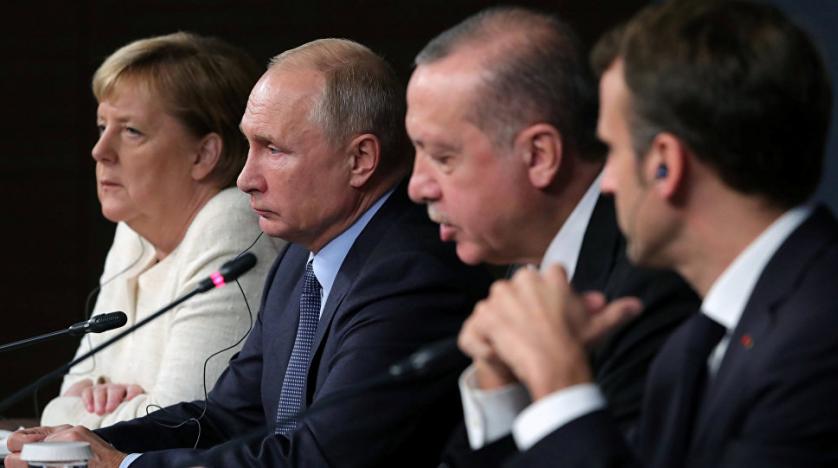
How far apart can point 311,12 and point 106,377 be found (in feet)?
5.23

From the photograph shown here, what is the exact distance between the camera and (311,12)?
14.8 feet

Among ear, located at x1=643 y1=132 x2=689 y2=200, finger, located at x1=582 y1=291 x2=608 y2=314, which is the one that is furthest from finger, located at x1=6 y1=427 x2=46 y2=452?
ear, located at x1=643 y1=132 x2=689 y2=200

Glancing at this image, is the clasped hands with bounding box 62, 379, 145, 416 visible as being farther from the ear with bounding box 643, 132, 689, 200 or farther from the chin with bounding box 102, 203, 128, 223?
the ear with bounding box 643, 132, 689, 200

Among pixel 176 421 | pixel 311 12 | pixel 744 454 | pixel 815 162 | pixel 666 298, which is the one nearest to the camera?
pixel 744 454

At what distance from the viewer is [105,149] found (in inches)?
135

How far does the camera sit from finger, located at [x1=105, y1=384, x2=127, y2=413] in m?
3.19

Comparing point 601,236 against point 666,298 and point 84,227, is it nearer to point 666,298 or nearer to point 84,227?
point 666,298

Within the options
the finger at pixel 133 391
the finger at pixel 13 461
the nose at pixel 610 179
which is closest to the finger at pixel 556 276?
the nose at pixel 610 179

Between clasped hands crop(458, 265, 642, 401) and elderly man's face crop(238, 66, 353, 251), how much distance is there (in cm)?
107

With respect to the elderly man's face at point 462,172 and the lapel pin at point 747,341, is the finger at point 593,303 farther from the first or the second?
the elderly man's face at point 462,172

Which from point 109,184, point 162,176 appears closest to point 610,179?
point 162,176

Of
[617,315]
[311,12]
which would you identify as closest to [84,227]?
[311,12]

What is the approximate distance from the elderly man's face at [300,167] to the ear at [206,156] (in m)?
0.71

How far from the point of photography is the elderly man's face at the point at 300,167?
8.71ft
